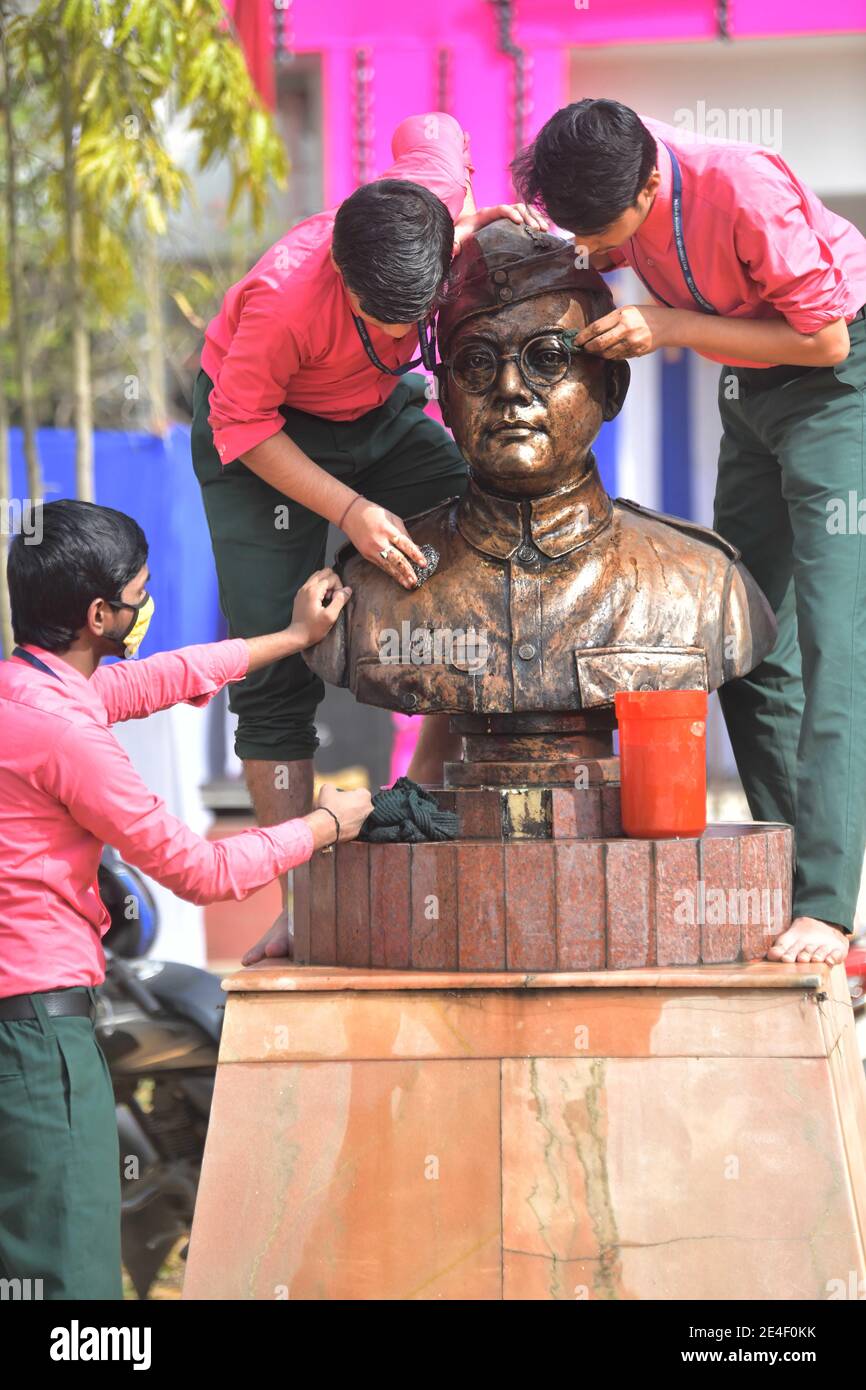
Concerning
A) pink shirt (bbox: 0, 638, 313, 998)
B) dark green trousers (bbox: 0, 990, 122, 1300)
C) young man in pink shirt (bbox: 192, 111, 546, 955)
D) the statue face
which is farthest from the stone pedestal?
the statue face

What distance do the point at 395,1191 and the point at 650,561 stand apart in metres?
1.46

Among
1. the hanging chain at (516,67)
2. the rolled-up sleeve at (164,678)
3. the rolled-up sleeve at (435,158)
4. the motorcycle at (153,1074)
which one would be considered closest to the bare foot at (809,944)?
the rolled-up sleeve at (164,678)

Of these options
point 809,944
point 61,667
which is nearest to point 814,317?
point 809,944

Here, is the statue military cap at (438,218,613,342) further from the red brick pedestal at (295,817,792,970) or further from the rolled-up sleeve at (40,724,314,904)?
the rolled-up sleeve at (40,724,314,904)

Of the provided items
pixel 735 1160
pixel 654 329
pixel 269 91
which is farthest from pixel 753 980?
pixel 269 91

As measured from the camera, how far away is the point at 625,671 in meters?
3.79

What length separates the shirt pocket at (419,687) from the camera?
12.6ft

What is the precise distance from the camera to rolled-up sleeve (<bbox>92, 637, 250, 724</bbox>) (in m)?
3.77

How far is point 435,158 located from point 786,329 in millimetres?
868

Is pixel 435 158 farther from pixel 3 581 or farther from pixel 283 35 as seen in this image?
pixel 283 35

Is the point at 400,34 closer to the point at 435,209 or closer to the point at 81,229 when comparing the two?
the point at 81,229

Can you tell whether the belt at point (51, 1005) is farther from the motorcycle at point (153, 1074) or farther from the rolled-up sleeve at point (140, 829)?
the motorcycle at point (153, 1074)

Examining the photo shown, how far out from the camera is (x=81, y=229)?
7.79 m

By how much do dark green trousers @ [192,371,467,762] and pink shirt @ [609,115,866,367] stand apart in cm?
82
